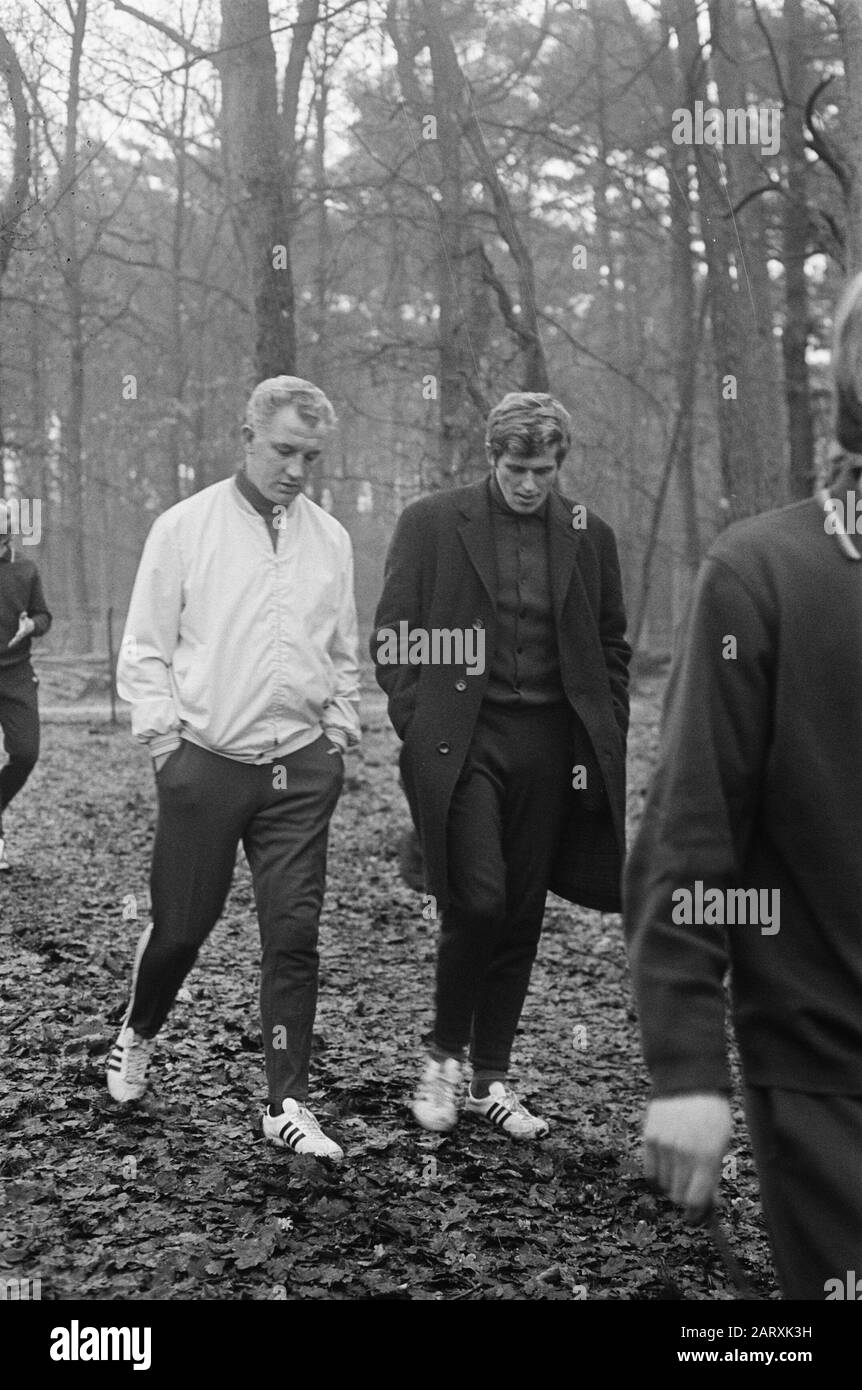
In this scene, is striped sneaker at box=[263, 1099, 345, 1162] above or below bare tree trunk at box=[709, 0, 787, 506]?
below

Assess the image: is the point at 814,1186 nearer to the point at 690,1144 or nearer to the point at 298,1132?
the point at 690,1144

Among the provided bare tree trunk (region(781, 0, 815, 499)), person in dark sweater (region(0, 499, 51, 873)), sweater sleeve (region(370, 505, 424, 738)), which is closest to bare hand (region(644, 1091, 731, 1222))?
sweater sleeve (region(370, 505, 424, 738))

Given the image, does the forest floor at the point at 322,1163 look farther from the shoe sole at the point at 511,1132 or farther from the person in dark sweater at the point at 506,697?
the person in dark sweater at the point at 506,697

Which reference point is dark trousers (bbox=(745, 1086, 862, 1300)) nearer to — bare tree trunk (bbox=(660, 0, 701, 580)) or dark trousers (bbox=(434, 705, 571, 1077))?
dark trousers (bbox=(434, 705, 571, 1077))

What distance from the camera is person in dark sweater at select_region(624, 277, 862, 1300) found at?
81.0 inches

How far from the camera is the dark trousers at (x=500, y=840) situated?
16.2ft

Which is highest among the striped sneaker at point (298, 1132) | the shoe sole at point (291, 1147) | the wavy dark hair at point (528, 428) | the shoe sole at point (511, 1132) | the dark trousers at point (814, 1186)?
the wavy dark hair at point (528, 428)

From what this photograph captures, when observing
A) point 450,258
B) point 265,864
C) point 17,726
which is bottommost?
point 265,864

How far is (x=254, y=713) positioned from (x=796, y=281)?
14837mm

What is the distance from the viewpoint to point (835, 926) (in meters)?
2.09

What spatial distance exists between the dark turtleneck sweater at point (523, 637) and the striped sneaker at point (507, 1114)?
4.54 feet

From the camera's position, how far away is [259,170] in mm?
10438

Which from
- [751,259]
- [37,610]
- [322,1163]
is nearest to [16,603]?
[37,610]

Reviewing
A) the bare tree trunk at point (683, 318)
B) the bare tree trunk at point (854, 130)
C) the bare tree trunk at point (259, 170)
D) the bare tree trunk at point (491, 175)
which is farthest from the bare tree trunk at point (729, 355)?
the bare tree trunk at point (854, 130)
